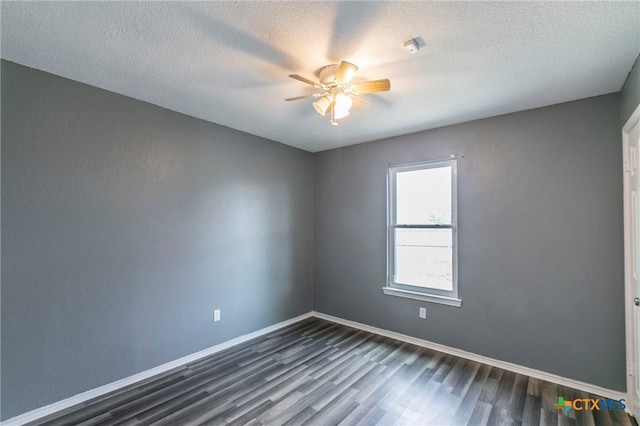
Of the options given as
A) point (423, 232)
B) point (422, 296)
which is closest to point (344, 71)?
point (423, 232)

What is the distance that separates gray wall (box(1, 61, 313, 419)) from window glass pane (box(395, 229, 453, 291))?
1825 millimetres

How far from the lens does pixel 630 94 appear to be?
212 cm

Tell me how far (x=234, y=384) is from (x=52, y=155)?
2.39 metres

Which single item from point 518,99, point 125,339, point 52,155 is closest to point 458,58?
point 518,99

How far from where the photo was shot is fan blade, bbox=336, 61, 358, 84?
1852 mm

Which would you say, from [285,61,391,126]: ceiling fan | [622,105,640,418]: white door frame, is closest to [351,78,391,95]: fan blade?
[285,61,391,126]: ceiling fan

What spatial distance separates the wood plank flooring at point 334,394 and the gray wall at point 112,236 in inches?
14.3

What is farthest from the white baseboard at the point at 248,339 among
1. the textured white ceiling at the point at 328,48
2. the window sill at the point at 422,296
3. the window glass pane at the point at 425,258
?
the textured white ceiling at the point at 328,48

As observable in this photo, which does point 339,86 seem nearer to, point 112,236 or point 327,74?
point 327,74

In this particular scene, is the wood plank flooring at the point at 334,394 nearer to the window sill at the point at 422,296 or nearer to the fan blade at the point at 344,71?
the window sill at the point at 422,296

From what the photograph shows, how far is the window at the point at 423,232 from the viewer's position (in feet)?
10.8

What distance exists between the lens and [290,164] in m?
4.21

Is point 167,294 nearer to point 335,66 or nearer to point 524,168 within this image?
point 335,66

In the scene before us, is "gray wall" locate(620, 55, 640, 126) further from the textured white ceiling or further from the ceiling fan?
the ceiling fan
